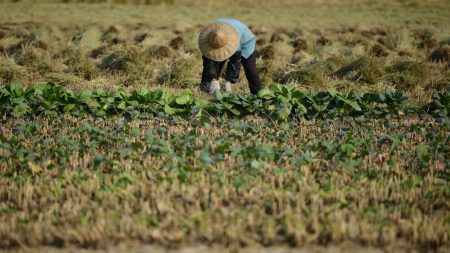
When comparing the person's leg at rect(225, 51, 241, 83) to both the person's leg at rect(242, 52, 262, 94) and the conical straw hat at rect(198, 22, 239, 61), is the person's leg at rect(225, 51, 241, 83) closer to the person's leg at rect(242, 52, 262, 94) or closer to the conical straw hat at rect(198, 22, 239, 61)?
the person's leg at rect(242, 52, 262, 94)

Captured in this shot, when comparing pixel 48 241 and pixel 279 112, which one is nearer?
pixel 48 241

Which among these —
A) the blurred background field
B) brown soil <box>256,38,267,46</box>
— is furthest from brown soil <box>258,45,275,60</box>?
brown soil <box>256,38,267,46</box>

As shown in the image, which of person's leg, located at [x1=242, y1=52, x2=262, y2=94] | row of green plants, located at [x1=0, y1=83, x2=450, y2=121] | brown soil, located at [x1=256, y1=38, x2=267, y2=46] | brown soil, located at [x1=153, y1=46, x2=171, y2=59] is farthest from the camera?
brown soil, located at [x1=256, y1=38, x2=267, y2=46]

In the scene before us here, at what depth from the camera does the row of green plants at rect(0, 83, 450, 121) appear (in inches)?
222

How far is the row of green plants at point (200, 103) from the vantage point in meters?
5.64

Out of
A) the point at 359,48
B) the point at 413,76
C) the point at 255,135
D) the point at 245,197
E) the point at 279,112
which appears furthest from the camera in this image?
the point at 359,48

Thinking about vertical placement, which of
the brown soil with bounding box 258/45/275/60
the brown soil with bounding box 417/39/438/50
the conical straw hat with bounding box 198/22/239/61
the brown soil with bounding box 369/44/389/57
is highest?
the conical straw hat with bounding box 198/22/239/61

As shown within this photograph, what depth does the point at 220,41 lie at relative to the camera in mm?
6082

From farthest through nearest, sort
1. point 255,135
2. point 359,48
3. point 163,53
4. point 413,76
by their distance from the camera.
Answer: point 359,48 < point 163,53 < point 413,76 < point 255,135

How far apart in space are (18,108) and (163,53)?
4378 millimetres

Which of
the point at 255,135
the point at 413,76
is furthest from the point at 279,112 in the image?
the point at 413,76

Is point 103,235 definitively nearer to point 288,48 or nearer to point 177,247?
point 177,247

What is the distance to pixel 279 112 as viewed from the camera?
17.7 feet

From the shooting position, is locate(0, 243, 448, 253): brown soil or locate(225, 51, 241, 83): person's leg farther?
locate(225, 51, 241, 83): person's leg
